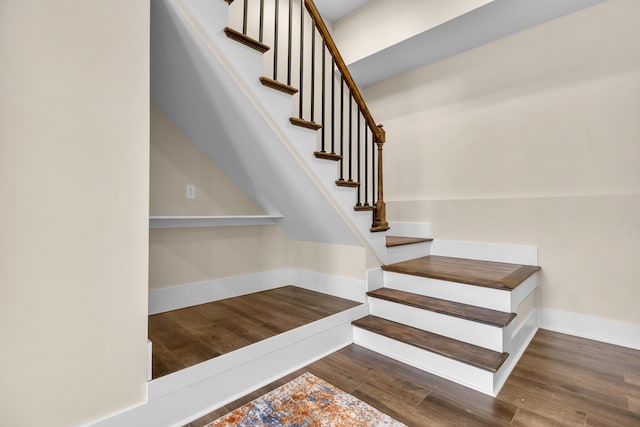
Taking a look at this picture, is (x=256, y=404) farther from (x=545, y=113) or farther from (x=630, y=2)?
(x=630, y=2)

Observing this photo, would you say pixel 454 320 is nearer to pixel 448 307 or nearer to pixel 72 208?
pixel 448 307

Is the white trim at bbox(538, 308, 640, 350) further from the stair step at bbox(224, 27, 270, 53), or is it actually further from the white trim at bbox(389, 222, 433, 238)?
the stair step at bbox(224, 27, 270, 53)

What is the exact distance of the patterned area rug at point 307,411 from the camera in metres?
1.45

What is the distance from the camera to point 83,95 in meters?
1.22

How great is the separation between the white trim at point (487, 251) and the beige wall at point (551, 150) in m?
0.06

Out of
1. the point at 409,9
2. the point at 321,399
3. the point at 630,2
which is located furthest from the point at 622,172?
the point at 321,399

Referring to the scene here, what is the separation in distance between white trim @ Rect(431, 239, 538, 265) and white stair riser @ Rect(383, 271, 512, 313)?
0.94 metres

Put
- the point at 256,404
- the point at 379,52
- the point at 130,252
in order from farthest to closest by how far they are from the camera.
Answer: the point at 379,52 < the point at 256,404 < the point at 130,252

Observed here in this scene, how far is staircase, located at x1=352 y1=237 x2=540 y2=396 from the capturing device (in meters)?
1.81

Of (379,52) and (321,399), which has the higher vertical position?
(379,52)

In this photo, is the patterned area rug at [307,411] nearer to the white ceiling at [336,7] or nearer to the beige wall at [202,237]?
the beige wall at [202,237]

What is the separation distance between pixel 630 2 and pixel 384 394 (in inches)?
129

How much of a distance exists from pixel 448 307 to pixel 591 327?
4.14 feet

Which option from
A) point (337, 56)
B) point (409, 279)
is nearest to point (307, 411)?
point (409, 279)
